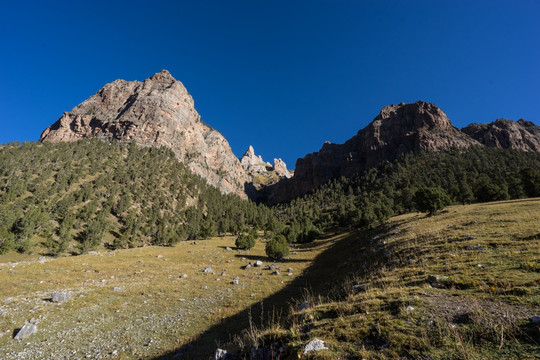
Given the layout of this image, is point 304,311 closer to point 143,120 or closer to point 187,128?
point 143,120

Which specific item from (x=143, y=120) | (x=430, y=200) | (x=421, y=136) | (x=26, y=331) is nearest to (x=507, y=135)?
(x=421, y=136)

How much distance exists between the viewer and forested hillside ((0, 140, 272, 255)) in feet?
184

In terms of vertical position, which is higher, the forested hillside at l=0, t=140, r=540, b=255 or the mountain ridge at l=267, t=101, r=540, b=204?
the mountain ridge at l=267, t=101, r=540, b=204

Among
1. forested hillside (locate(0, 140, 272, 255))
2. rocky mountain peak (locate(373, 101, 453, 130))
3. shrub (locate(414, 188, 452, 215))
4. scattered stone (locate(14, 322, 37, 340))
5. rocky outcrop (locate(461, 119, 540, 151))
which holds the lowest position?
scattered stone (locate(14, 322, 37, 340))

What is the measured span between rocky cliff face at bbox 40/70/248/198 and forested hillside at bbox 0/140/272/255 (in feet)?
62.4

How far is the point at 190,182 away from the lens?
132375mm

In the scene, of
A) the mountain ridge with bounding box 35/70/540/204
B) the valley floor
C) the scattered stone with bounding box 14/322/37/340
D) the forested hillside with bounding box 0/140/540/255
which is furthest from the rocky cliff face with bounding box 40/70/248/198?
the scattered stone with bounding box 14/322/37/340

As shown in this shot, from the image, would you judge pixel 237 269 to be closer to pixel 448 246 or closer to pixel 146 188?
pixel 448 246

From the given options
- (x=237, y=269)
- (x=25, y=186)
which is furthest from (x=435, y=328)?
→ (x=25, y=186)

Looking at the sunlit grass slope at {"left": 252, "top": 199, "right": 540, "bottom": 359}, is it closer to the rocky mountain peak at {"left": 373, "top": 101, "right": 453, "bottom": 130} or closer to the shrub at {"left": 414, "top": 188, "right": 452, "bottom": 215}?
the shrub at {"left": 414, "top": 188, "right": 452, "bottom": 215}

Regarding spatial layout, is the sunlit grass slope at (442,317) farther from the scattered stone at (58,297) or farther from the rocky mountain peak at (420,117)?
the rocky mountain peak at (420,117)

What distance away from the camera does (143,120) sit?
154m

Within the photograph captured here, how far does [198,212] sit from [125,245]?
4343 centimetres

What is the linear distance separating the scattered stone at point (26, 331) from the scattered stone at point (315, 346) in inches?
613
